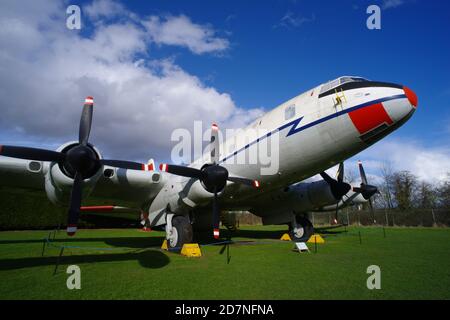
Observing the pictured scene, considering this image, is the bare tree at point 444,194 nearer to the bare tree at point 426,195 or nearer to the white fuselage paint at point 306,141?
the bare tree at point 426,195

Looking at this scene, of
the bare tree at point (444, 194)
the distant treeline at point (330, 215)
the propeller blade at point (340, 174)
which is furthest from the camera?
the bare tree at point (444, 194)

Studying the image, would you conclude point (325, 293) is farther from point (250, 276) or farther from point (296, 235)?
point (296, 235)

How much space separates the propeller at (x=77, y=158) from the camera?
742cm

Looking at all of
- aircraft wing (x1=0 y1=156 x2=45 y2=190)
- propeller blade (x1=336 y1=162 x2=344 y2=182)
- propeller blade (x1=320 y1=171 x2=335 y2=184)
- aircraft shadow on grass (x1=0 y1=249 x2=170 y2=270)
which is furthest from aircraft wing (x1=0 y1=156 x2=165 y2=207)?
propeller blade (x1=336 y1=162 x2=344 y2=182)

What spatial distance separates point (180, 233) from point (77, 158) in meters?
4.75

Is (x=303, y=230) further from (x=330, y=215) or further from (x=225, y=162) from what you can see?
(x=330, y=215)

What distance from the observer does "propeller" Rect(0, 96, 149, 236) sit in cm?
742

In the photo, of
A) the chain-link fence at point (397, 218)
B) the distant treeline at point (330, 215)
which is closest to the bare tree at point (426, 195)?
the distant treeline at point (330, 215)

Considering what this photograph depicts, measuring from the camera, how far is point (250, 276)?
6746 millimetres

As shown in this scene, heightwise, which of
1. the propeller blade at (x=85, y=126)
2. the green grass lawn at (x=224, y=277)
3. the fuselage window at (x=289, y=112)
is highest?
the fuselage window at (x=289, y=112)

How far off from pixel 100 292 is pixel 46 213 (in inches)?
1070

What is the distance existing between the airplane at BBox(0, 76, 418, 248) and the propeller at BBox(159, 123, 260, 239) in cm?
3

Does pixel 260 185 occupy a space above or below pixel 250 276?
above
